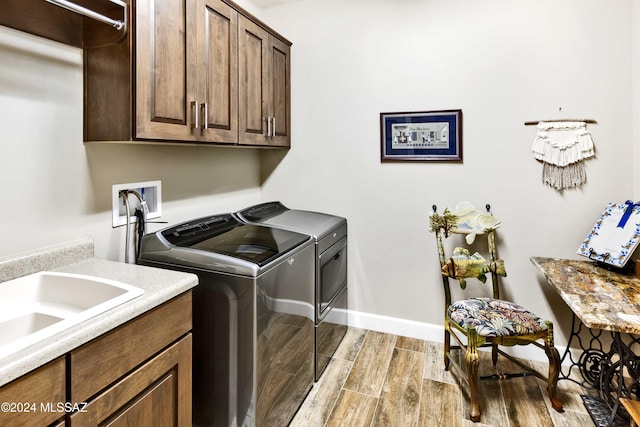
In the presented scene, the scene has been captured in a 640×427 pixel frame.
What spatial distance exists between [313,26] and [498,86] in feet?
4.58

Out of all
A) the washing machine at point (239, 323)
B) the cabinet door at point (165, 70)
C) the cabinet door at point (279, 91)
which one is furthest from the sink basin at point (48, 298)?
the cabinet door at point (279, 91)

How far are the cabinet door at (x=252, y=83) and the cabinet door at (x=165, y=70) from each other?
0.43 metres

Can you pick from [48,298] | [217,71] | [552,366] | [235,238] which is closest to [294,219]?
[235,238]

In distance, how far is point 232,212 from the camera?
2.59 metres

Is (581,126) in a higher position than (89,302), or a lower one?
higher

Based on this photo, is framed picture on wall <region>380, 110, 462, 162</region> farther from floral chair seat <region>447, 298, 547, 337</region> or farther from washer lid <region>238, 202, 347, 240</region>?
floral chair seat <region>447, 298, 547, 337</region>

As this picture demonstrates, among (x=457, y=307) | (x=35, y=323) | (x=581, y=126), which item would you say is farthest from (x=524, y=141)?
(x=35, y=323)

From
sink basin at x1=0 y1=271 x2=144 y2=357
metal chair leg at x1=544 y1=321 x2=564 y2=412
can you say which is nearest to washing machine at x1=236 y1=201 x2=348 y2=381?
sink basin at x1=0 y1=271 x2=144 y2=357

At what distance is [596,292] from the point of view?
1.70m

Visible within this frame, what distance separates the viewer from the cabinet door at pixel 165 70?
56.0 inches

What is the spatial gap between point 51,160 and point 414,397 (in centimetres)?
211

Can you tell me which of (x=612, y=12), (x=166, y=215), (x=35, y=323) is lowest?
(x=35, y=323)

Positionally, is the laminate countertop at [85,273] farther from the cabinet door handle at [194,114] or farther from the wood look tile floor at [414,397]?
the wood look tile floor at [414,397]

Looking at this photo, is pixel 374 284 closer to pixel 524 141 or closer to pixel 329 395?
pixel 329 395
